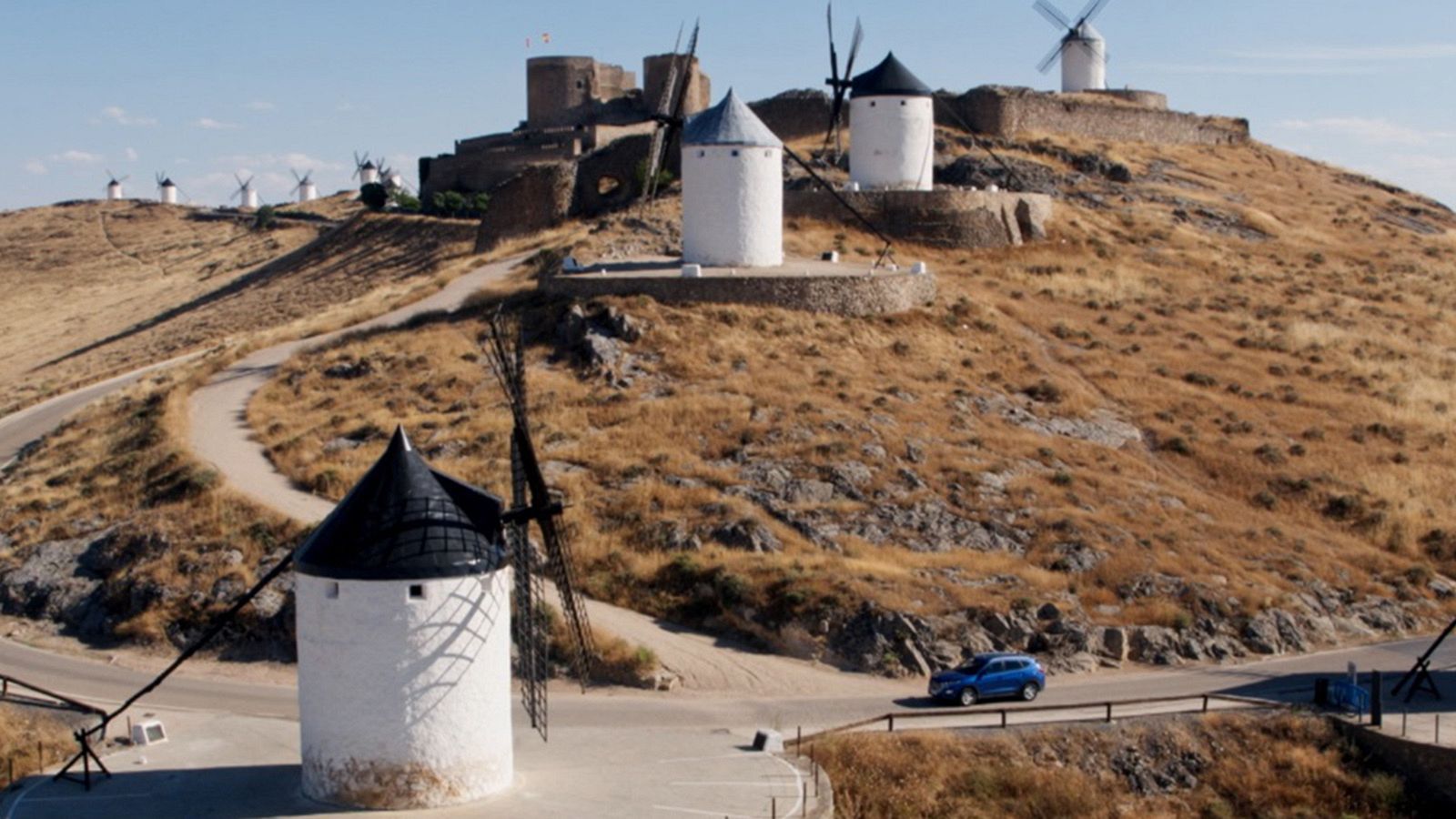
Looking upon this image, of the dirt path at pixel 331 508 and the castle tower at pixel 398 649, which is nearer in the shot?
the castle tower at pixel 398 649

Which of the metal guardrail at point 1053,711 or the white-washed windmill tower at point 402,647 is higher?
the white-washed windmill tower at point 402,647

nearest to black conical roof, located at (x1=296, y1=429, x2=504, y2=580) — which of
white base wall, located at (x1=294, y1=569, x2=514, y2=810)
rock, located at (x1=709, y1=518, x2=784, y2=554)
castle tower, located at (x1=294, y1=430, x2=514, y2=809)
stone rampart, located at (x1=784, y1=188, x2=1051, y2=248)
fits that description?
castle tower, located at (x1=294, y1=430, x2=514, y2=809)

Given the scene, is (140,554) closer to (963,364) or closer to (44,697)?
(44,697)

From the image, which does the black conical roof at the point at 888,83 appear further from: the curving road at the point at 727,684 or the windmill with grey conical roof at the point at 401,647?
the windmill with grey conical roof at the point at 401,647

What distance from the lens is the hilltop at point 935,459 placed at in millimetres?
26562

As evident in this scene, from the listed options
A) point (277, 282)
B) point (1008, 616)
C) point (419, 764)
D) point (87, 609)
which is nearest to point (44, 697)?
point (87, 609)

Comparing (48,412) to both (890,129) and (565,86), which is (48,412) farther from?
(565,86)

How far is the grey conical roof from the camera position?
1457 inches

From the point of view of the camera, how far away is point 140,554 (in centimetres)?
2783

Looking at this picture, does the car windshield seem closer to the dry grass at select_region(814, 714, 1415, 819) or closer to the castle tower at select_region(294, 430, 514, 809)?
the dry grass at select_region(814, 714, 1415, 819)

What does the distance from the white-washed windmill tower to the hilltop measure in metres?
8.62

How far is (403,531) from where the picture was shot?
1720 cm

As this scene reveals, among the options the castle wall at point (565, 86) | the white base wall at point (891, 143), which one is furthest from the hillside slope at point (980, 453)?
the castle wall at point (565, 86)

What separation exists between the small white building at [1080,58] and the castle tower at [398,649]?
54.2 meters
